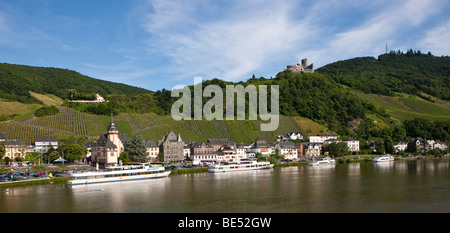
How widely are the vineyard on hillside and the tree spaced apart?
11.6 m

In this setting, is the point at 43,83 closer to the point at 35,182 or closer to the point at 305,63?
the point at 35,182

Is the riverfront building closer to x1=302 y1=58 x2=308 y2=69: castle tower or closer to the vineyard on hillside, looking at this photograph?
the vineyard on hillside

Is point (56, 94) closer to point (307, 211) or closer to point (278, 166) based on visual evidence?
point (278, 166)

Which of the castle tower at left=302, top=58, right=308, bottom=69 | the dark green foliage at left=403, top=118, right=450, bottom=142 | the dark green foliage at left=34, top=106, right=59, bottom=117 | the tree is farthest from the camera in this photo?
the castle tower at left=302, top=58, right=308, bottom=69

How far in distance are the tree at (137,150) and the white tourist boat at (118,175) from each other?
673 cm

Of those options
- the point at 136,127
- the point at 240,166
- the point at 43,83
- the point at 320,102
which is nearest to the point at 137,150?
the point at 240,166

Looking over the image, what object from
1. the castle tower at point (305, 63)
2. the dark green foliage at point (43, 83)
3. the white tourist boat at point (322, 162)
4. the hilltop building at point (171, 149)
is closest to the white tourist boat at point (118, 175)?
the hilltop building at point (171, 149)

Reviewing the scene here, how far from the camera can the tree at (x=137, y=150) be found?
4775 centimetres

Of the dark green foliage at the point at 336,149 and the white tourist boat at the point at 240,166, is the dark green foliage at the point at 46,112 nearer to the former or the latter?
the white tourist boat at the point at 240,166

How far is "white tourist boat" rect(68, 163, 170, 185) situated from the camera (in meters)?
34.8

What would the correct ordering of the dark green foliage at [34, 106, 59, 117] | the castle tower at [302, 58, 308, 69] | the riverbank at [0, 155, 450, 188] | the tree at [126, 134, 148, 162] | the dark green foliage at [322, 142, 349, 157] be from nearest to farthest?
the riverbank at [0, 155, 450, 188] → the tree at [126, 134, 148, 162] → the dark green foliage at [34, 106, 59, 117] → the dark green foliage at [322, 142, 349, 157] → the castle tower at [302, 58, 308, 69]

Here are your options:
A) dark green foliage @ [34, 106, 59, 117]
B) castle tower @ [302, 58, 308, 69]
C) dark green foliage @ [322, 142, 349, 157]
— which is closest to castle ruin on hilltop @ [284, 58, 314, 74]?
castle tower @ [302, 58, 308, 69]

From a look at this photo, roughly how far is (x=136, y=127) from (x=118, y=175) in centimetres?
2951
